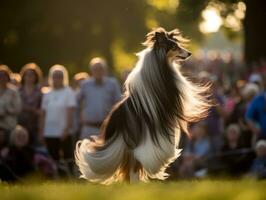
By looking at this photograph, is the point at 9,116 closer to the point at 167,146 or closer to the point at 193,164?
the point at 193,164

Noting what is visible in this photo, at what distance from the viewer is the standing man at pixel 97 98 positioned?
618 inches

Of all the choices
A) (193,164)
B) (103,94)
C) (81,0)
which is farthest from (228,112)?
(81,0)

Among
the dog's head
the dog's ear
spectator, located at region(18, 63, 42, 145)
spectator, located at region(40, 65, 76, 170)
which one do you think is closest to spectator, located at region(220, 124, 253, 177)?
spectator, located at region(40, 65, 76, 170)

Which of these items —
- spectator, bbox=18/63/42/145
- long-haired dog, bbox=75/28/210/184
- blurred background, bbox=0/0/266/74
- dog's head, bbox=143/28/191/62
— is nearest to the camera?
long-haired dog, bbox=75/28/210/184

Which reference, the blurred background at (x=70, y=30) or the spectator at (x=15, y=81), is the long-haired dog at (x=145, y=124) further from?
the blurred background at (x=70, y=30)

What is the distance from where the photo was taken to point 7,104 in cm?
1623

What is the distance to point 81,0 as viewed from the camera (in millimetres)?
39281

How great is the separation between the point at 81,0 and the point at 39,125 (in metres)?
22.9

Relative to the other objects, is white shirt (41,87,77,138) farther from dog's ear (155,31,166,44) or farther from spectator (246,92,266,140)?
dog's ear (155,31,166,44)

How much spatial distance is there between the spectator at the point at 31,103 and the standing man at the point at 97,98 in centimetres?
124

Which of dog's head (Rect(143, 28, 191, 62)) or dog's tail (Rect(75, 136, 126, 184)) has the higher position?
dog's head (Rect(143, 28, 191, 62))

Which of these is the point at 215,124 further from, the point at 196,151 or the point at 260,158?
the point at 260,158

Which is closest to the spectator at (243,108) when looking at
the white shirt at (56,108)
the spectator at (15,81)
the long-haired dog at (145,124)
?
the white shirt at (56,108)

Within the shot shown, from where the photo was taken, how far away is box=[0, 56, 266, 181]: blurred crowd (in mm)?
15750
